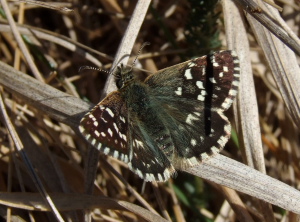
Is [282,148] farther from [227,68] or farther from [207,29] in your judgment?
[227,68]

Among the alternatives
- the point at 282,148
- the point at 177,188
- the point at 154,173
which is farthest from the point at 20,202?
the point at 282,148

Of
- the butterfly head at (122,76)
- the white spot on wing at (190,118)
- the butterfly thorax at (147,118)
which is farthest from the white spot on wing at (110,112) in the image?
the white spot on wing at (190,118)

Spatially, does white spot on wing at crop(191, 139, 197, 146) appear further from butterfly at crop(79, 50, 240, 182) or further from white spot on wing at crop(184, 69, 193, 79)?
white spot on wing at crop(184, 69, 193, 79)

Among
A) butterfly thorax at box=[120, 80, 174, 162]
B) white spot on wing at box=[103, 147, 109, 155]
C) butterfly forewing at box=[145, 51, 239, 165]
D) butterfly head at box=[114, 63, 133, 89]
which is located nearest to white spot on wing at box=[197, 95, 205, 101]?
butterfly forewing at box=[145, 51, 239, 165]

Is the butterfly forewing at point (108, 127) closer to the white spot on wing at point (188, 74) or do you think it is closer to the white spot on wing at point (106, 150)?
the white spot on wing at point (106, 150)

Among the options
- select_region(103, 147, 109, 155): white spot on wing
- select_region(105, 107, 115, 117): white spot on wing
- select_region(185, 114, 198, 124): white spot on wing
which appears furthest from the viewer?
select_region(185, 114, 198, 124): white spot on wing

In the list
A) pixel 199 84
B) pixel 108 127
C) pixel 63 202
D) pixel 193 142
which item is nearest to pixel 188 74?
pixel 199 84

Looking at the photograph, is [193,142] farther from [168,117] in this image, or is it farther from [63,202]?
[63,202]

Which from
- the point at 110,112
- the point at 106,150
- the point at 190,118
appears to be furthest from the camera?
the point at 190,118
